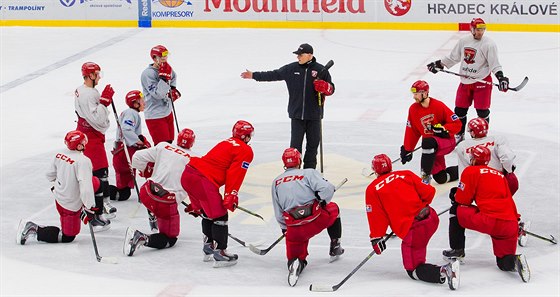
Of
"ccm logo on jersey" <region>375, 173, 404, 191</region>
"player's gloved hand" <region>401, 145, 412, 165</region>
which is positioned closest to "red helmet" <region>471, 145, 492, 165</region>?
"ccm logo on jersey" <region>375, 173, 404, 191</region>

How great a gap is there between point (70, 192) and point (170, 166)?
884mm

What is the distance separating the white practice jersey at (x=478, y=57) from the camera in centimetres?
1295

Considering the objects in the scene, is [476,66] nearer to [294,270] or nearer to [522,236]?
[522,236]

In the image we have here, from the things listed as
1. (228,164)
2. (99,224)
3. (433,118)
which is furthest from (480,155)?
(99,224)

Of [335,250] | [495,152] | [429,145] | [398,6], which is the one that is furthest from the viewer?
[398,6]

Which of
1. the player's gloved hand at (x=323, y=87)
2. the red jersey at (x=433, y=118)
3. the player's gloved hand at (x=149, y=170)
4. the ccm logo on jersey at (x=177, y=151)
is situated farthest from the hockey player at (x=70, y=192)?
the red jersey at (x=433, y=118)

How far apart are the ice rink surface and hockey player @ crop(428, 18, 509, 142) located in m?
0.70

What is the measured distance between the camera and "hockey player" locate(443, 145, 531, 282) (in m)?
9.07

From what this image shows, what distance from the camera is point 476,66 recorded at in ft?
42.8

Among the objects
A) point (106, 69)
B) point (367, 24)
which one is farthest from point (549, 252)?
point (367, 24)

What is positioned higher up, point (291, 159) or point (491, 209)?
point (291, 159)

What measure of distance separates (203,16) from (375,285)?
1325 centimetres

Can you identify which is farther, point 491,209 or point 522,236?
point 522,236

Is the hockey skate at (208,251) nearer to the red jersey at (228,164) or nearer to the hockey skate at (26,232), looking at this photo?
the red jersey at (228,164)
